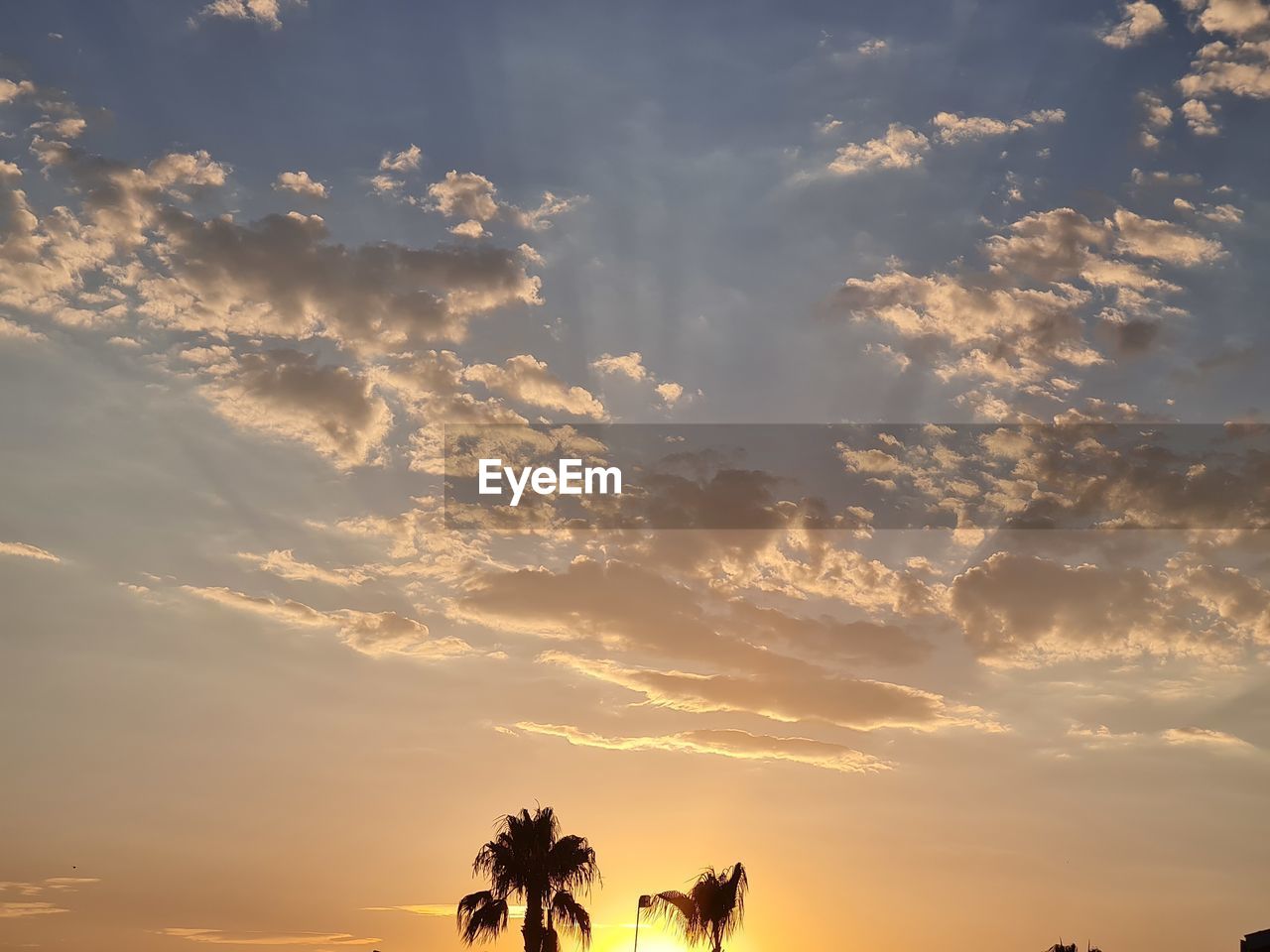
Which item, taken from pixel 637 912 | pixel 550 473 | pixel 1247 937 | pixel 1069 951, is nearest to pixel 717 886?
pixel 637 912

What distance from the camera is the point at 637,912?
2318 inches

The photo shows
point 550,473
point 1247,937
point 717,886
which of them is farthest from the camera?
point 1247,937

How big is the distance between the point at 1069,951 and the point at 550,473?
1954 inches

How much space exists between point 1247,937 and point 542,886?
47.4 m

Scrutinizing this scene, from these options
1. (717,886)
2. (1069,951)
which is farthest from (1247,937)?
(717,886)

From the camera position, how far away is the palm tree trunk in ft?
160

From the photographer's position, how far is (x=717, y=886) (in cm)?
5706

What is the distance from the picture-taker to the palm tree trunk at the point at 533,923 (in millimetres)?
48719

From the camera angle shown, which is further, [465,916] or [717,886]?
[717,886]

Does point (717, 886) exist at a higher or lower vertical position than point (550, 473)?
lower

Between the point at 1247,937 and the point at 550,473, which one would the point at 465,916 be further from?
the point at 1247,937

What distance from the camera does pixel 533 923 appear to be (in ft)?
162

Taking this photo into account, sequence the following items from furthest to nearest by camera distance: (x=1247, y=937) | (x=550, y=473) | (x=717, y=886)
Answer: (x=1247, y=937) < (x=717, y=886) < (x=550, y=473)

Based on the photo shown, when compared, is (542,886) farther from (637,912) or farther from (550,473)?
(550,473)
